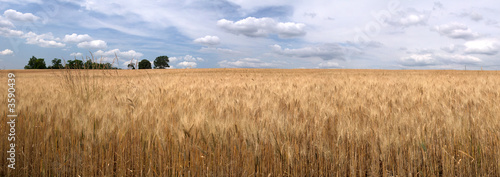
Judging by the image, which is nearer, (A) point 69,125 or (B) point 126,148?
(B) point 126,148

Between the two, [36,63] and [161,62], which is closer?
[36,63]

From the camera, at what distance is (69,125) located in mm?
2414

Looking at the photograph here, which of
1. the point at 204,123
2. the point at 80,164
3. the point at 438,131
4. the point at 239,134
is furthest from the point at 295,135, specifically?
the point at 80,164

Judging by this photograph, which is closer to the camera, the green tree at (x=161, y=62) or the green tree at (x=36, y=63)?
the green tree at (x=36, y=63)

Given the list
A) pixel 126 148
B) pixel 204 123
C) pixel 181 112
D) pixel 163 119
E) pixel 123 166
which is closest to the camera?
pixel 123 166

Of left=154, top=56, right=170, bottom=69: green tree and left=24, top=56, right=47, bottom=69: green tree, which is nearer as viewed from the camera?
left=24, top=56, right=47, bottom=69: green tree

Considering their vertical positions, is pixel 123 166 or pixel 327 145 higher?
pixel 327 145

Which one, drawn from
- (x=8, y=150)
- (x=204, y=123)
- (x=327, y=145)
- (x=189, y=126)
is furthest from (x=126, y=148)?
(x=327, y=145)

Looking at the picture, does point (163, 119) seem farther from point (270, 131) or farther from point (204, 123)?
point (270, 131)

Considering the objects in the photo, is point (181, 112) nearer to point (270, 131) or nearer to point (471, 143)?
point (270, 131)

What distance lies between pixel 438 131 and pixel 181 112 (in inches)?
88.7

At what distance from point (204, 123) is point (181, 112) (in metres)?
0.56

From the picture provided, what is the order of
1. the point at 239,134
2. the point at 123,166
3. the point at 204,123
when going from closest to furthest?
the point at 123,166
the point at 239,134
the point at 204,123

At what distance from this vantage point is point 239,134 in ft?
6.84
